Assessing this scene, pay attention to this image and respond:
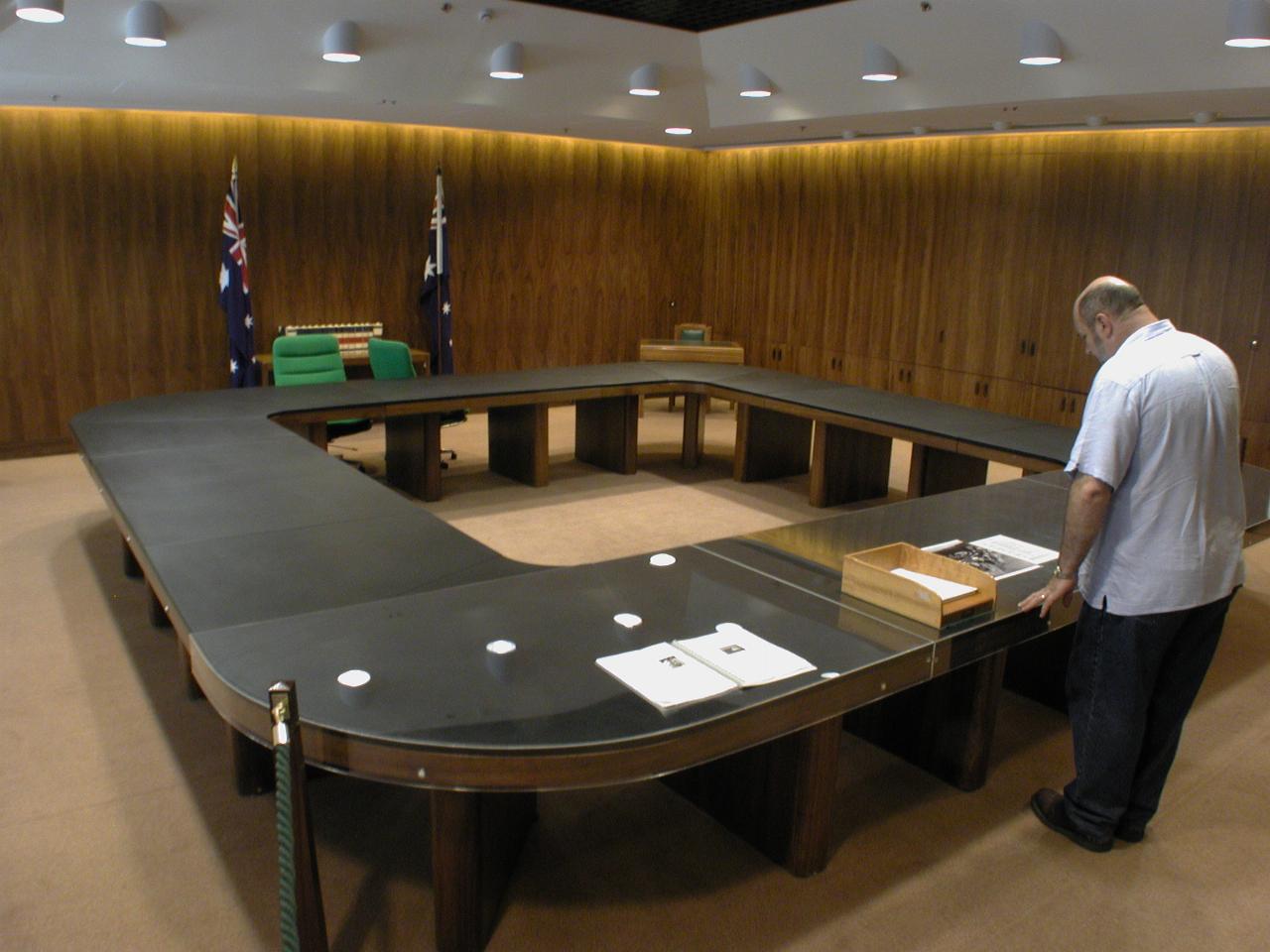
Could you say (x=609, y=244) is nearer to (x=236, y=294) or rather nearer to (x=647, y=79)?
(x=647, y=79)

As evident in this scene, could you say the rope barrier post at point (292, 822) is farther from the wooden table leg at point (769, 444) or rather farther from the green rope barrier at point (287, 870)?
the wooden table leg at point (769, 444)

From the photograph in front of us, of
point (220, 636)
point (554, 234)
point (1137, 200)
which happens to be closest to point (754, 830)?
point (220, 636)

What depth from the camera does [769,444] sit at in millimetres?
6867

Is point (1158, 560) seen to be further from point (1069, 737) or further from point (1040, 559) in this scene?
point (1069, 737)

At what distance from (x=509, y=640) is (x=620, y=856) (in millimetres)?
736

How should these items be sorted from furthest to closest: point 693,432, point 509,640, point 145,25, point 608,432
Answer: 1. point 693,432
2. point 608,432
3. point 145,25
4. point 509,640

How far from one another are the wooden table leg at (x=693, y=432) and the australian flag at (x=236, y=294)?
3205 mm

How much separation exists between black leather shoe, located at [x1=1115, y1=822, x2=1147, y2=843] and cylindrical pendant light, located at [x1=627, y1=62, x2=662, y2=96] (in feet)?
17.6

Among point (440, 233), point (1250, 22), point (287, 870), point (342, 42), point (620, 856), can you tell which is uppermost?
point (342, 42)

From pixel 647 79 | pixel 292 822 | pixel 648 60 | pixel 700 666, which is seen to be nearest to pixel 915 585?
pixel 700 666

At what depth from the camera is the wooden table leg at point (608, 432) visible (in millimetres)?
6883

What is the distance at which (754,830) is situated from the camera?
8.97 ft

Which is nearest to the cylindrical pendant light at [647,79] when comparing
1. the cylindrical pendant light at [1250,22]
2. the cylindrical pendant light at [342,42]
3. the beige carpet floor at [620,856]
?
the cylindrical pendant light at [342,42]

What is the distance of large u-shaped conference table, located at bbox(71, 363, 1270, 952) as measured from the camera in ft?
6.50
